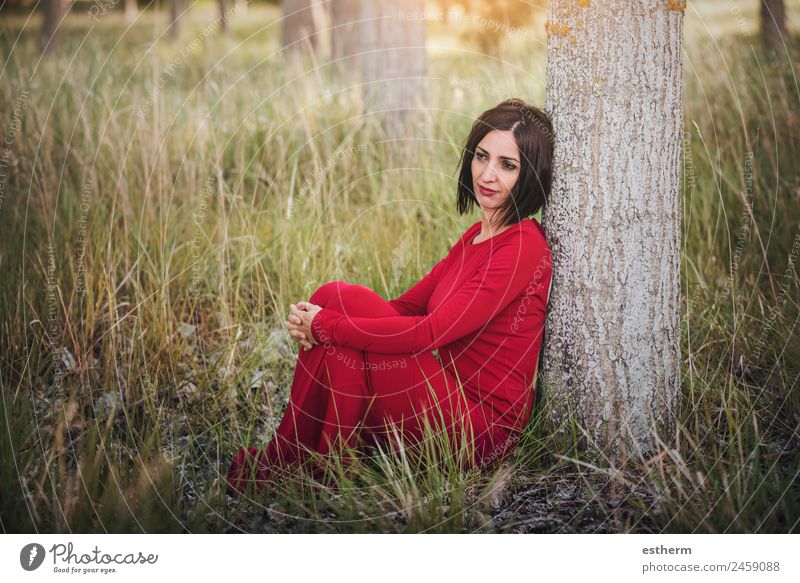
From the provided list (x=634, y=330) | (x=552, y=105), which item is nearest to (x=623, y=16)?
(x=552, y=105)

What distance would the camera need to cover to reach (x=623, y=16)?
6.55ft

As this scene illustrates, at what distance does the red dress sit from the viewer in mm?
1978

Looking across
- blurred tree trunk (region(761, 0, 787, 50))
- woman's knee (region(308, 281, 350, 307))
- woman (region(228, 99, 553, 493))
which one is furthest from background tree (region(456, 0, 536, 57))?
woman's knee (region(308, 281, 350, 307))

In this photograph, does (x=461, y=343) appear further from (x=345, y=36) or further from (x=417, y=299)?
A: (x=345, y=36)

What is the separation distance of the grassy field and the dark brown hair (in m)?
0.61

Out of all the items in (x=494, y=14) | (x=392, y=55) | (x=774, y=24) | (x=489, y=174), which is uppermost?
(x=494, y=14)

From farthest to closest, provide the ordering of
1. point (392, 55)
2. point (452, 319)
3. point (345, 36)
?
1. point (345, 36)
2. point (392, 55)
3. point (452, 319)

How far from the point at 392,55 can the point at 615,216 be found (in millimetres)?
2737

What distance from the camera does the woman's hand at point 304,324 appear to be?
6.82 ft

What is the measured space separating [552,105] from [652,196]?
409 millimetres

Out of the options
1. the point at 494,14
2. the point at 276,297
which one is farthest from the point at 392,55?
the point at 494,14

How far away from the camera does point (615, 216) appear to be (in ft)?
6.78

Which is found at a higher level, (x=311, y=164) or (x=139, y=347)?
(x=311, y=164)
